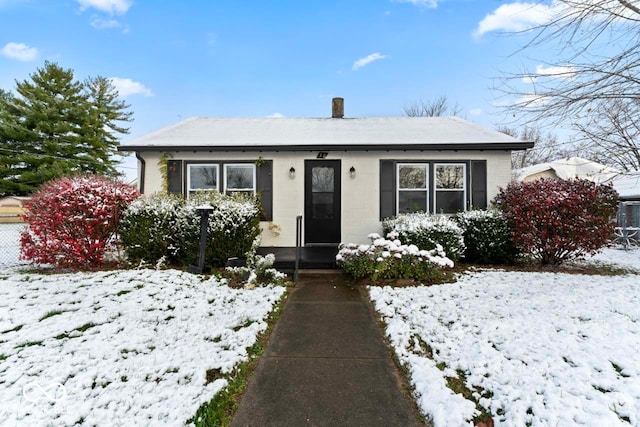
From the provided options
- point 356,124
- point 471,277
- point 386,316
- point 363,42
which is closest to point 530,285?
point 471,277

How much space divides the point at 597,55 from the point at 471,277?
381 cm

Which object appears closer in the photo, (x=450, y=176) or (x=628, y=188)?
(x=450, y=176)

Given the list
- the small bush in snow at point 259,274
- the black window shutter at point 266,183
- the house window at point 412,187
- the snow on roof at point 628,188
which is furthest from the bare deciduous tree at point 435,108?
the small bush in snow at point 259,274

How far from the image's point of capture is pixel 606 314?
11.5ft

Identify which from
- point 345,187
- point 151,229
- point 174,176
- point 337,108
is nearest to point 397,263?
point 345,187

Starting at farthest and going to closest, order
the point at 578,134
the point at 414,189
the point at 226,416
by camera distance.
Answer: the point at 414,189, the point at 578,134, the point at 226,416

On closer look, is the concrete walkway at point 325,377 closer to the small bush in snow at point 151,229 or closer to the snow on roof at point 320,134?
the small bush in snow at point 151,229

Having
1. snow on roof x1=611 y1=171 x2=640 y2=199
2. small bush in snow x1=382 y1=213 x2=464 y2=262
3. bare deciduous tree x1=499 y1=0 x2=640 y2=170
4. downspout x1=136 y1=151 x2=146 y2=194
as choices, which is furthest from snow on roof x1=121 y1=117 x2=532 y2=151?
snow on roof x1=611 y1=171 x2=640 y2=199

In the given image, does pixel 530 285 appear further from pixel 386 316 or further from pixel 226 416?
pixel 226 416

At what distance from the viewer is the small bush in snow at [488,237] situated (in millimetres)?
6312

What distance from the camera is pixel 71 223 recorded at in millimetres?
5434

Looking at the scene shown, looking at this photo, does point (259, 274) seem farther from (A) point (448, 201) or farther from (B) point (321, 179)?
(A) point (448, 201)

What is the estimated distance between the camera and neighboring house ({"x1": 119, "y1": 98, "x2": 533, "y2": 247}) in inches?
285

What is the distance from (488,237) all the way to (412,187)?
206 cm
